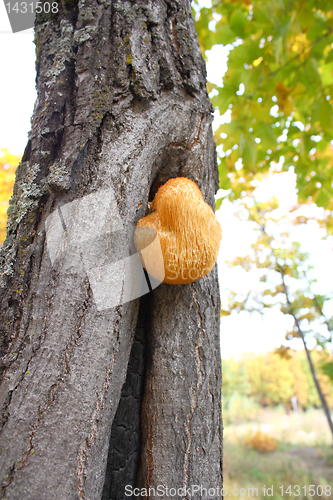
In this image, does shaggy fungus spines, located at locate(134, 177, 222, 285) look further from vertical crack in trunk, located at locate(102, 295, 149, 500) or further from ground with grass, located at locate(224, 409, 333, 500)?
ground with grass, located at locate(224, 409, 333, 500)

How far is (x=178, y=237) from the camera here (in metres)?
1.00

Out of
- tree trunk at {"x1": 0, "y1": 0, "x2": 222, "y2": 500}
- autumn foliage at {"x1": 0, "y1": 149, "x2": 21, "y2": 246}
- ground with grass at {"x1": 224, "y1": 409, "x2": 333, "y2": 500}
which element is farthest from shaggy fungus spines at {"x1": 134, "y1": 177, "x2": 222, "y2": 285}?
autumn foliage at {"x1": 0, "y1": 149, "x2": 21, "y2": 246}

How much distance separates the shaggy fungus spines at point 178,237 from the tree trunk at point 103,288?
0.24 ft

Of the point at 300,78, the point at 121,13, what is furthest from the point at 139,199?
the point at 300,78

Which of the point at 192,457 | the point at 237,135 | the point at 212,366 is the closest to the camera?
the point at 192,457

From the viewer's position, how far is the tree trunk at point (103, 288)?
78 cm

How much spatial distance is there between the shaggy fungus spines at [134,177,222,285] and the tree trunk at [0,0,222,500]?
0.07 m

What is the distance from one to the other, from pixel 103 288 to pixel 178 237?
31cm

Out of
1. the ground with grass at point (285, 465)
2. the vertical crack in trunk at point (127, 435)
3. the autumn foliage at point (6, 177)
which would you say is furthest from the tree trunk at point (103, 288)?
the autumn foliage at point (6, 177)

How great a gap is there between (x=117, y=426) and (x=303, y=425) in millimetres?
17229

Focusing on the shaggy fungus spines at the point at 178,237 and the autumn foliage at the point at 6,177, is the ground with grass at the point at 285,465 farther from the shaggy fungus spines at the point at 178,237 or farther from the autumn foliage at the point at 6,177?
the autumn foliage at the point at 6,177

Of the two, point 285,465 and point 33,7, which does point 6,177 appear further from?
point 285,465

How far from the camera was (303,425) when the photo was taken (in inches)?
565

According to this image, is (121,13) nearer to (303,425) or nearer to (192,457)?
(192,457)
